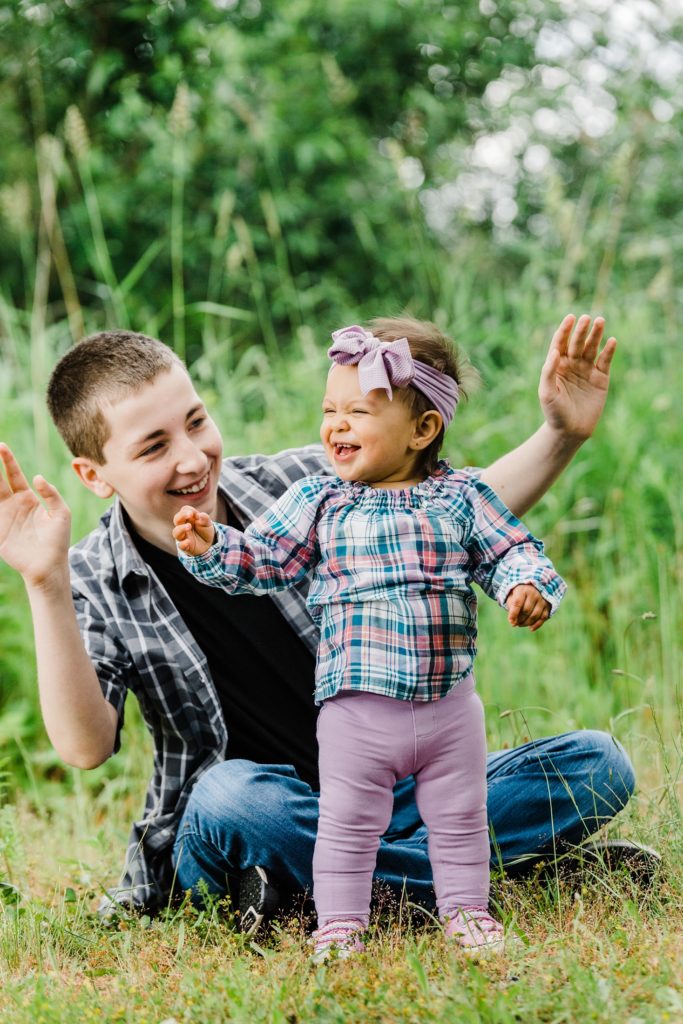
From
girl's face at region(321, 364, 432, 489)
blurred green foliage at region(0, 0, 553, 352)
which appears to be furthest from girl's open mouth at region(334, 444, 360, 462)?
blurred green foliage at region(0, 0, 553, 352)

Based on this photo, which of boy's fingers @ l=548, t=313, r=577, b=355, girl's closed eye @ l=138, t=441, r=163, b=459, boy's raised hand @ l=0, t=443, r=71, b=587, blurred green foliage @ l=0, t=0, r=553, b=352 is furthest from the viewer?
blurred green foliage @ l=0, t=0, r=553, b=352

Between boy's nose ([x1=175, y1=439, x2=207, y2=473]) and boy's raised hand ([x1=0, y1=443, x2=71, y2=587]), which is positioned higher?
boy's nose ([x1=175, y1=439, x2=207, y2=473])

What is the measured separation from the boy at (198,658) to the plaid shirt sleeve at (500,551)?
1.06 ft

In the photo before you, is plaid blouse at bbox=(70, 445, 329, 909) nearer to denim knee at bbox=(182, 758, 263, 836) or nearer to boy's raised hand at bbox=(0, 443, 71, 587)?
denim knee at bbox=(182, 758, 263, 836)

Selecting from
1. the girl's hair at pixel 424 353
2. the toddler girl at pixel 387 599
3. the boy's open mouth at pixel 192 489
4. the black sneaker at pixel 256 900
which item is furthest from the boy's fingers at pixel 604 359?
the black sneaker at pixel 256 900

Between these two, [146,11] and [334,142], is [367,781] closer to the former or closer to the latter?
[146,11]

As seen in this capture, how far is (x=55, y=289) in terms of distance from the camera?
287 inches

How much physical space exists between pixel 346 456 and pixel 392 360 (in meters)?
0.19

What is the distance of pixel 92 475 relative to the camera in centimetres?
242

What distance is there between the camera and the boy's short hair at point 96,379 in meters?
2.35

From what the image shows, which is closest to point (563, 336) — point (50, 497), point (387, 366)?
point (387, 366)

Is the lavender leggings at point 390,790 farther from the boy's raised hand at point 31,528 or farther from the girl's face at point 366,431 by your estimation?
the boy's raised hand at point 31,528

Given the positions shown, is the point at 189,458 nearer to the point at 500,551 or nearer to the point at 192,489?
the point at 192,489

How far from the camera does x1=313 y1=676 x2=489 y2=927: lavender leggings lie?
194 cm
